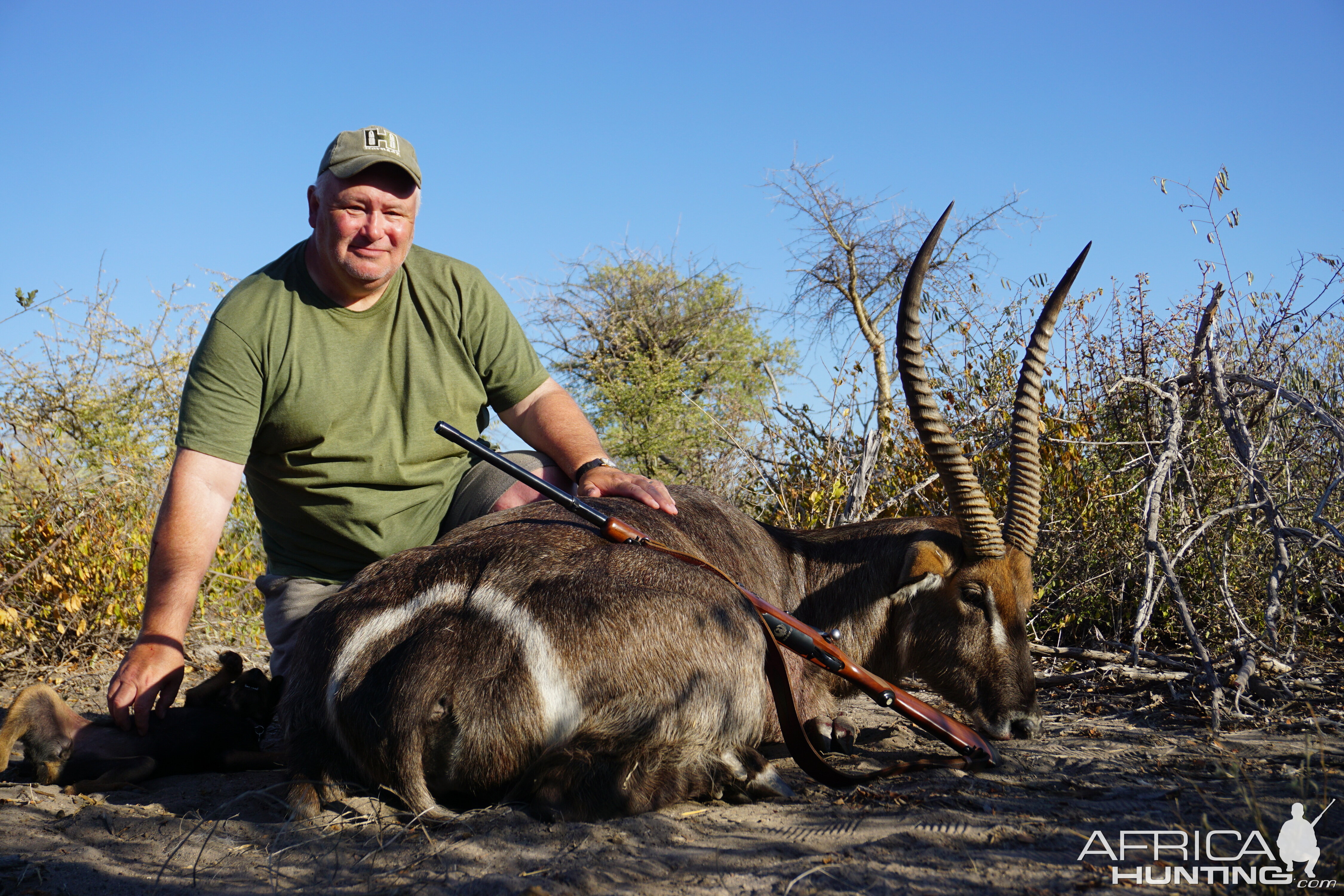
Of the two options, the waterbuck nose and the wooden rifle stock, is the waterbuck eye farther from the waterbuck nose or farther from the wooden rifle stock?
the wooden rifle stock

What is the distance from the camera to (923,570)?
13.4ft

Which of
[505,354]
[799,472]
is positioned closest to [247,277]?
[505,354]

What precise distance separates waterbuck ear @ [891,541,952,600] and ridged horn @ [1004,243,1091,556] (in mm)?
348

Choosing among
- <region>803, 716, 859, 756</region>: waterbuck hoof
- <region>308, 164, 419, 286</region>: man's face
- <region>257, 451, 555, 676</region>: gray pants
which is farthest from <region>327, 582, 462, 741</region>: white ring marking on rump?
<region>308, 164, 419, 286</region>: man's face

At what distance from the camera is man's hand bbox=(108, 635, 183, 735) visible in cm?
339

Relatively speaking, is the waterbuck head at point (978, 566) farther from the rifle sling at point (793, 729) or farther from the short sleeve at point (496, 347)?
the short sleeve at point (496, 347)

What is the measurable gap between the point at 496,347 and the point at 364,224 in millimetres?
875

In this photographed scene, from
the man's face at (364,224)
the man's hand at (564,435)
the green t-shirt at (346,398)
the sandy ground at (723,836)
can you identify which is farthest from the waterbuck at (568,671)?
the man's face at (364,224)

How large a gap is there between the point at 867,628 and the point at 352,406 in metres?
2.58

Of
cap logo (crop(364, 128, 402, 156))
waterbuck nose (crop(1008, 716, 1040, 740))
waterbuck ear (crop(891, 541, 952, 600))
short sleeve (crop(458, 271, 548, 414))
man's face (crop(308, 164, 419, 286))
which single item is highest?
cap logo (crop(364, 128, 402, 156))

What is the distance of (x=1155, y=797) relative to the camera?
304 cm

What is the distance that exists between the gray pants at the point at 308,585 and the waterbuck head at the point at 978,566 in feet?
6.23

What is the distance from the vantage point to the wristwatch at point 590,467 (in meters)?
4.48

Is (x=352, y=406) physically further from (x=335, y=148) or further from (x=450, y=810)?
(x=450, y=810)
